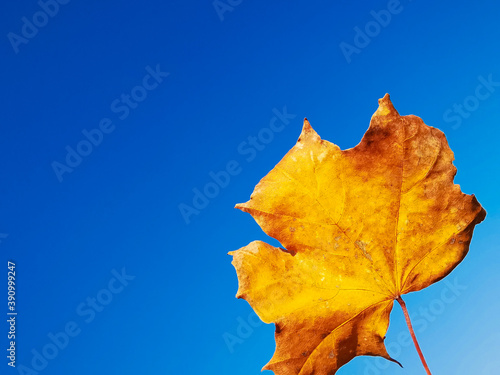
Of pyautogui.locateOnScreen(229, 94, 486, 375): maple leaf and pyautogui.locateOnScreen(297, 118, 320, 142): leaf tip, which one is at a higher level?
pyautogui.locateOnScreen(297, 118, 320, 142): leaf tip

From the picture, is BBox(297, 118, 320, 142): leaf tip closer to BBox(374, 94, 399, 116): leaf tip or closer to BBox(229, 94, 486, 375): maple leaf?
BBox(229, 94, 486, 375): maple leaf

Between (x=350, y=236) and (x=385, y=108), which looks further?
(x=350, y=236)

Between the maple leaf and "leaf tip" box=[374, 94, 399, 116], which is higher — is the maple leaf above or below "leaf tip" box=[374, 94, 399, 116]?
below

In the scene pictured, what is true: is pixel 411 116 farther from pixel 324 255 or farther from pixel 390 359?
pixel 390 359

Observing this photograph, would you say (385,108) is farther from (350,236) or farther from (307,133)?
(350,236)

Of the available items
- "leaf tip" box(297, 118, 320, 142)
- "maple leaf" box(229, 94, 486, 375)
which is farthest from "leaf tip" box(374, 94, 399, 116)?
"leaf tip" box(297, 118, 320, 142)

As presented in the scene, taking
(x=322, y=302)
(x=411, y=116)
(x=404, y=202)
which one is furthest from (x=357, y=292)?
(x=411, y=116)

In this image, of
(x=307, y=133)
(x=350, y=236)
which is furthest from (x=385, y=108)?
(x=350, y=236)

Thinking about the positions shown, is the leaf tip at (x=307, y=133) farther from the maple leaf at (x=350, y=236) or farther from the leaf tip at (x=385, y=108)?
the leaf tip at (x=385, y=108)

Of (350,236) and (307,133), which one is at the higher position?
(307,133)
